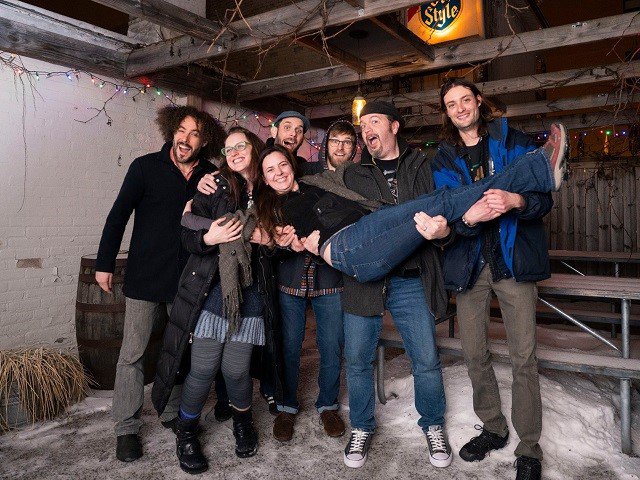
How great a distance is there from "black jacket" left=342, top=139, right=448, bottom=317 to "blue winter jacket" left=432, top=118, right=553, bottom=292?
7cm

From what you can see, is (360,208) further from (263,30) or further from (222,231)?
(263,30)

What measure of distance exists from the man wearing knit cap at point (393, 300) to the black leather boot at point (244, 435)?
49 cm

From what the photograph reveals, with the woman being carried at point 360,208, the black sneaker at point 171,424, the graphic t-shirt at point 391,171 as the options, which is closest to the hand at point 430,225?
the woman being carried at point 360,208

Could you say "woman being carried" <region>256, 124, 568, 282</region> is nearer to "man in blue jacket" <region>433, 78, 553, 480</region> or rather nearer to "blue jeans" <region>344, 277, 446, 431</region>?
"man in blue jacket" <region>433, 78, 553, 480</region>

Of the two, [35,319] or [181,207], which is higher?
[181,207]

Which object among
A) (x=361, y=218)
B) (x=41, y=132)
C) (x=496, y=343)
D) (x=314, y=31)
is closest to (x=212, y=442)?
(x=361, y=218)

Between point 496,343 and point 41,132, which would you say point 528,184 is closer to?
point 496,343

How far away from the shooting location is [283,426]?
8.83ft

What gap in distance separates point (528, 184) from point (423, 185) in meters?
0.50

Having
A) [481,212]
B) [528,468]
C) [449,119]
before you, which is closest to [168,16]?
[449,119]

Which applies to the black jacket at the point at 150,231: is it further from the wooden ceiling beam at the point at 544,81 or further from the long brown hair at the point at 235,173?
the wooden ceiling beam at the point at 544,81

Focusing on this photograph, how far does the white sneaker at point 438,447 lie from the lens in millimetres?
2346

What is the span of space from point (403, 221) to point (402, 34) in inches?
92.2

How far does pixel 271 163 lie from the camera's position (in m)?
2.40
